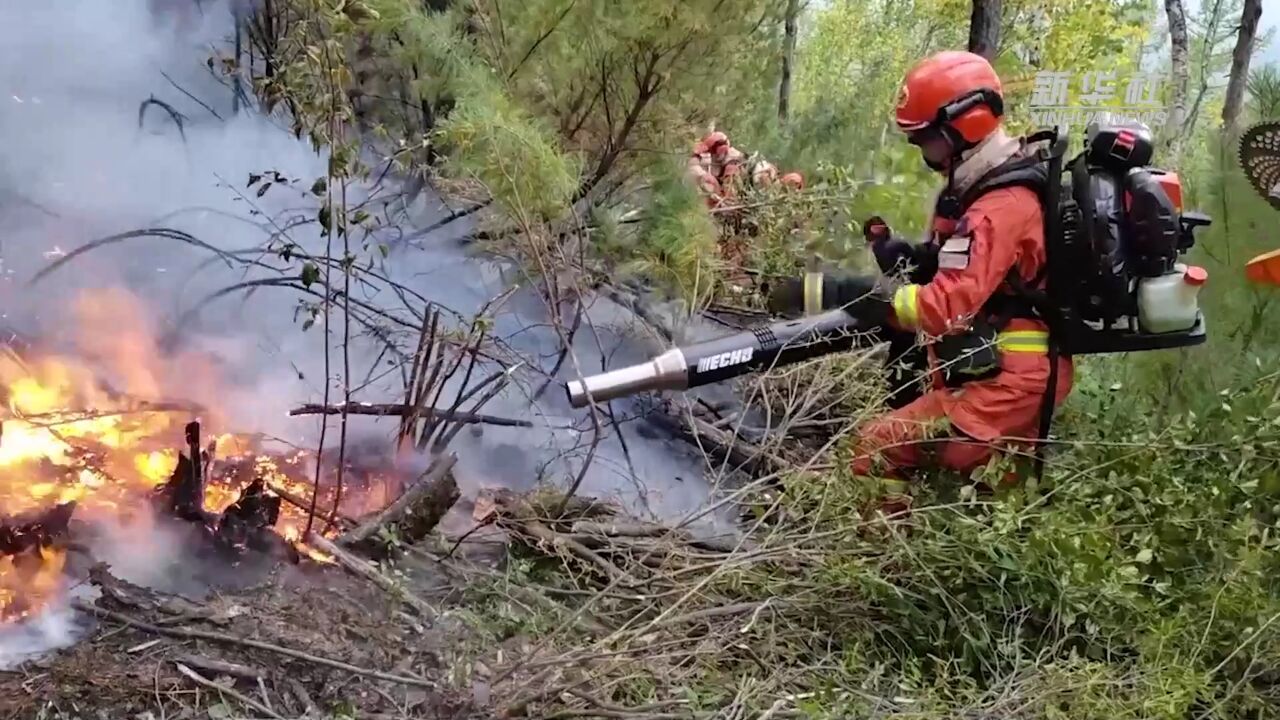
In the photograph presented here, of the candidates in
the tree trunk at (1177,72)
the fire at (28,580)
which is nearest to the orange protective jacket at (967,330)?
the tree trunk at (1177,72)

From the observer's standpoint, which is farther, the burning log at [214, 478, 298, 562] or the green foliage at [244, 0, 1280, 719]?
the burning log at [214, 478, 298, 562]

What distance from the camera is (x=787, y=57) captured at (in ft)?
16.5

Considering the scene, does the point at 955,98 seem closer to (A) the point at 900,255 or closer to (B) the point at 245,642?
(A) the point at 900,255

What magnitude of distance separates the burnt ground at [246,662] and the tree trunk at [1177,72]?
13.2 feet

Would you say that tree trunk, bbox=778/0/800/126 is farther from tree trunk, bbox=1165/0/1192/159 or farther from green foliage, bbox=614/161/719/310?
tree trunk, bbox=1165/0/1192/159

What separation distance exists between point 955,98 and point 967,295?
2.17 feet

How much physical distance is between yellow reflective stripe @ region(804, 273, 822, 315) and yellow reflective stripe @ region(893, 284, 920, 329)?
33cm

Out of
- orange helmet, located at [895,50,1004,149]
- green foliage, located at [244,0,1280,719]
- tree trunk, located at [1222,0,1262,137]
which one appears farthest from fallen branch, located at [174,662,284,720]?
tree trunk, located at [1222,0,1262,137]

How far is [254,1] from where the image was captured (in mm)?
4277

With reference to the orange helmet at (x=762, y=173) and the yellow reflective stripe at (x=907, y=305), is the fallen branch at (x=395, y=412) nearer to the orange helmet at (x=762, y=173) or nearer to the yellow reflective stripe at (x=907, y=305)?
the yellow reflective stripe at (x=907, y=305)

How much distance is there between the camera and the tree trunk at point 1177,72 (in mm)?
4703

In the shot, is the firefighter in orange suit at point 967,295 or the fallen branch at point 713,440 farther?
the fallen branch at point 713,440

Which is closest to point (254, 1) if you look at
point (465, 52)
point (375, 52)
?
point (375, 52)

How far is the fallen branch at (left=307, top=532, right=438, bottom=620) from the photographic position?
2.79 meters
